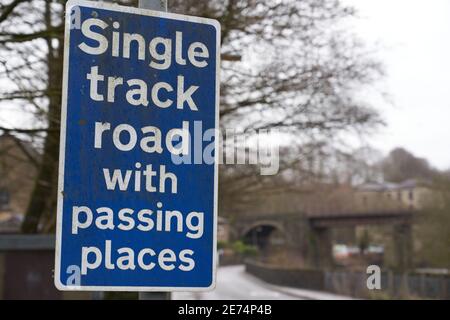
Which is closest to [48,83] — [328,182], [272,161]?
[272,161]

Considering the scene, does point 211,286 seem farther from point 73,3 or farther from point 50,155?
point 50,155

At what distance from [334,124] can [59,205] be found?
1137cm

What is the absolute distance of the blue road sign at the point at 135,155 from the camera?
195 cm

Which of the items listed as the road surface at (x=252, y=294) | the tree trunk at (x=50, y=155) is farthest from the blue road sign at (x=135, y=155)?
the tree trunk at (x=50, y=155)

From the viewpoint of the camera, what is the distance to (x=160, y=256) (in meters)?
2.00

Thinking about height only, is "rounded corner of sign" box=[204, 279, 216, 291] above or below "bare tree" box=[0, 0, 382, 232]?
below

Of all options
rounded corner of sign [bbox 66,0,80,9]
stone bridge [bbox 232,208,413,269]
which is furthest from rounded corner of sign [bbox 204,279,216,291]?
stone bridge [bbox 232,208,413,269]

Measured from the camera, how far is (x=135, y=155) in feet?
6.62

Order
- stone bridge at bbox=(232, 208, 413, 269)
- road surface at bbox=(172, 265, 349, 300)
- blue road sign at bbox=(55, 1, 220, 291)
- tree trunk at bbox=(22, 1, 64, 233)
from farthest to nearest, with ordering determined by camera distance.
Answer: stone bridge at bbox=(232, 208, 413, 269) → tree trunk at bbox=(22, 1, 64, 233) → road surface at bbox=(172, 265, 349, 300) → blue road sign at bbox=(55, 1, 220, 291)

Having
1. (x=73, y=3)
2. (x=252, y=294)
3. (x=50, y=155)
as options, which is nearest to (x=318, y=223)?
(x=252, y=294)

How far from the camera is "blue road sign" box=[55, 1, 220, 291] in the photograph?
1954 millimetres

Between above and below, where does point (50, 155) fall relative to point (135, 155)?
above

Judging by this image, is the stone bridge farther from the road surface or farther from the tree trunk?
the tree trunk

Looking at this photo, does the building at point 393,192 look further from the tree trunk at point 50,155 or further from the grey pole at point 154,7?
the grey pole at point 154,7
